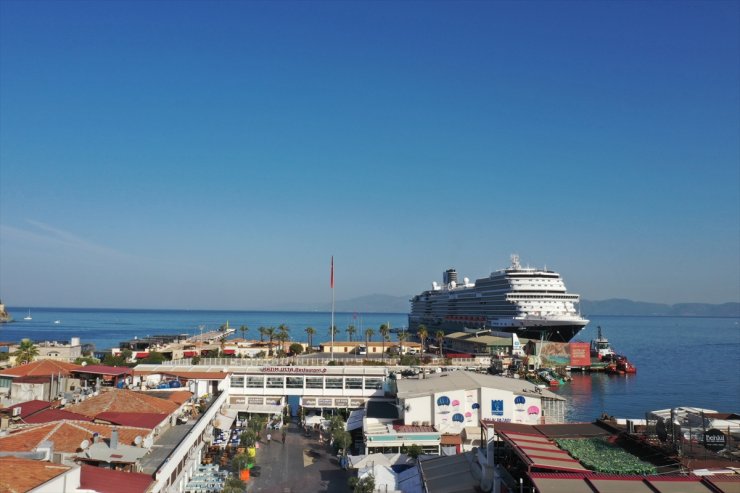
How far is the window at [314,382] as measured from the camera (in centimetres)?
4416

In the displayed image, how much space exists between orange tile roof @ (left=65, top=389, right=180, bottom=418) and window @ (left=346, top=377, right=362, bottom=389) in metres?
18.6

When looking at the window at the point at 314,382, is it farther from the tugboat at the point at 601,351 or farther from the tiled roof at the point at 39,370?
the tugboat at the point at 601,351

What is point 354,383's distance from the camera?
4419 centimetres

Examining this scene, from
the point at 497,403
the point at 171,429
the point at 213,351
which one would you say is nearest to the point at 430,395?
the point at 497,403

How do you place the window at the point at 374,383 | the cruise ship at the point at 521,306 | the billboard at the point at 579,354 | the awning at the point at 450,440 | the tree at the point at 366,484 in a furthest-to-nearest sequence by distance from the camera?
the cruise ship at the point at 521,306 → the billboard at the point at 579,354 → the window at the point at 374,383 → the awning at the point at 450,440 → the tree at the point at 366,484

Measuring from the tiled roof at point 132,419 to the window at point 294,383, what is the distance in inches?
803

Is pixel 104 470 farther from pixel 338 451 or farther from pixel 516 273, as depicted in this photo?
pixel 516 273

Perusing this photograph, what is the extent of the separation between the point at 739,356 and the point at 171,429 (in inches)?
4797

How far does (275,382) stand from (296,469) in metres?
15.3

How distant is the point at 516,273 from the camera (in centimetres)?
10744

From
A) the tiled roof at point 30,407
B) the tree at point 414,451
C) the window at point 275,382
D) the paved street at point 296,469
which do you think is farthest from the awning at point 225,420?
the tree at point 414,451

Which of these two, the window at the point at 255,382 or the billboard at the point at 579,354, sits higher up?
the window at the point at 255,382

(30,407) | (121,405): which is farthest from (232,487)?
(30,407)

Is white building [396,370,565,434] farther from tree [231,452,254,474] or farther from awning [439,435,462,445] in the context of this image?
tree [231,452,254,474]
